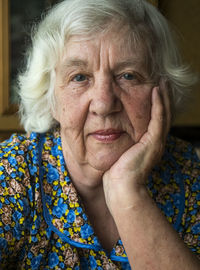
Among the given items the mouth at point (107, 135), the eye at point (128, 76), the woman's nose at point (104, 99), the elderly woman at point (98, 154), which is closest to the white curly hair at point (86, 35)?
the elderly woman at point (98, 154)

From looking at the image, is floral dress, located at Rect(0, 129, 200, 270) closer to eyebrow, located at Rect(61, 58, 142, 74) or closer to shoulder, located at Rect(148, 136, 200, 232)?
shoulder, located at Rect(148, 136, 200, 232)

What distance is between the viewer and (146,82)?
4.87ft

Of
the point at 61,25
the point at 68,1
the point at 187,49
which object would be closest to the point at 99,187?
the point at 61,25

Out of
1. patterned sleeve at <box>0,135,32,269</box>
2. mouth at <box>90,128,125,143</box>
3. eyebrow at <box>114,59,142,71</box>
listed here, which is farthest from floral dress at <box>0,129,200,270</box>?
eyebrow at <box>114,59,142,71</box>

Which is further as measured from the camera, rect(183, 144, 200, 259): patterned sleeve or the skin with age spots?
rect(183, 144, 200, 259): patterned sleeve

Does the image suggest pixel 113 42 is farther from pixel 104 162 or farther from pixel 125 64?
pixel 104 162

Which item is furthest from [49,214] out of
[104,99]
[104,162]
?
[104,99]

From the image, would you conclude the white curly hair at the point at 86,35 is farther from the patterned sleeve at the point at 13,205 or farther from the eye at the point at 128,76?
the patterned sleeve at the point at 13,205

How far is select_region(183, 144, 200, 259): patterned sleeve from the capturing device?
162cm

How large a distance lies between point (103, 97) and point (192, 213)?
743 mm

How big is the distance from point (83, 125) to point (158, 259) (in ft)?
1.95

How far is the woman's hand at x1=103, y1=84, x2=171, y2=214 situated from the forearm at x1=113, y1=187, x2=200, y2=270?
45 mm

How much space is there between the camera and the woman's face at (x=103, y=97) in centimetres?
137

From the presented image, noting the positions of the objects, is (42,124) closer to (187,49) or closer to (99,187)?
(99,187)
